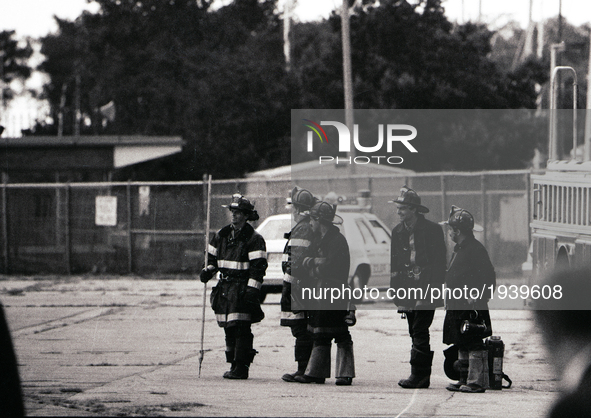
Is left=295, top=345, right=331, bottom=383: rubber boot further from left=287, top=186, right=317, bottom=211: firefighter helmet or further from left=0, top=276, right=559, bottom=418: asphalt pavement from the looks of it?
left=287, top=186, right=317, bottom=211: firefighter helmet

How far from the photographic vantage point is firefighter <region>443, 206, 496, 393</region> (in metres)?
8.77

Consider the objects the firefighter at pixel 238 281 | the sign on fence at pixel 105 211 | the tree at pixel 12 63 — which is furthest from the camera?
the tree at pixel 12 63

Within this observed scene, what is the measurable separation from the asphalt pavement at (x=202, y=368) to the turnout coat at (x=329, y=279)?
23.2 inches

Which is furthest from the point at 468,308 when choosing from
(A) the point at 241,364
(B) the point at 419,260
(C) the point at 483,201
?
(C) the point at 483,201

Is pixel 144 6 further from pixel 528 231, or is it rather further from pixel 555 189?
pixel 555 189

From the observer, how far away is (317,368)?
30.4 feet

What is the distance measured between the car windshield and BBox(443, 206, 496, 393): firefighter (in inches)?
258

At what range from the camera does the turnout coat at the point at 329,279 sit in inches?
365

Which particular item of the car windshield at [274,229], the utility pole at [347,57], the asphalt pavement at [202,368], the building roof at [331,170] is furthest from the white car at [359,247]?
the building roof at [331,170]

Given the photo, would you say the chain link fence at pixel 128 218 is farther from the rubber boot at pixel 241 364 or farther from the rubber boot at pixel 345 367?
the rubber boot at pixel 345 367

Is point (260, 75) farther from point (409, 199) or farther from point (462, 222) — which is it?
point (462, 222)

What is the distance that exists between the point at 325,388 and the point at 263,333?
174 inches

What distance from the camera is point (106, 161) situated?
28.4m

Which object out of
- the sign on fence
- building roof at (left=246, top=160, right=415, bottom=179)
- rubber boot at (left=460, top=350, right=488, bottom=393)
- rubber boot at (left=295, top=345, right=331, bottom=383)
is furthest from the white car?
building roof at (left=246, top=160, right=415, bottom=179)
